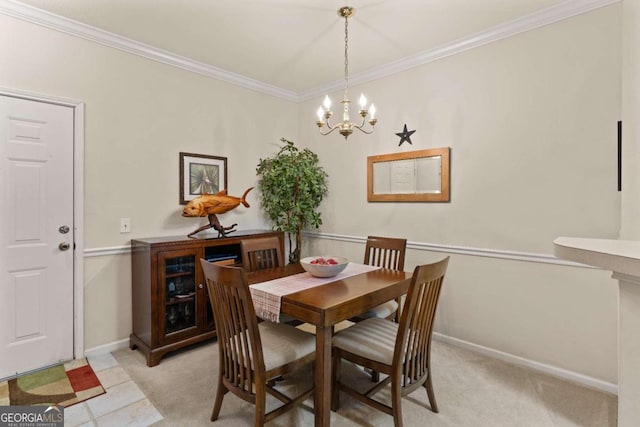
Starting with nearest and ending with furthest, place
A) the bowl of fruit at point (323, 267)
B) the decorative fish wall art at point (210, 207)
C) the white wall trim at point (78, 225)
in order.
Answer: the bowl of fruit at point (323, 267) → the white wall trim at point (78, 225) → the decorative fish wall art at point (210, 207)

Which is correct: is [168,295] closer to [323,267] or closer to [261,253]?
[261,253]

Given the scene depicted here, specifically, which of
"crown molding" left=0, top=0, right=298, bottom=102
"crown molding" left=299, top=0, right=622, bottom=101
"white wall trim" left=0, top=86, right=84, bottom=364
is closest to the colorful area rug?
"white wall trim" left=0, top=86, right=84, bottom=364

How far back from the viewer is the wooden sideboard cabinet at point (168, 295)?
8.52 feet

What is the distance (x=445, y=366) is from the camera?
2584 mm

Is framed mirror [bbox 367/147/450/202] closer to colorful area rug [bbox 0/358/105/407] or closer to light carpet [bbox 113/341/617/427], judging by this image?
light carpet [bbox 113/341/617/427]

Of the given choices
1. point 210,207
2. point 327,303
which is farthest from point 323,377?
point 210,207

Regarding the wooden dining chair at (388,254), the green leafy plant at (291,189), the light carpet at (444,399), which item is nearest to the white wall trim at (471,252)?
the wooden dining chair at (388,254)

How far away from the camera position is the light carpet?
6.36ft

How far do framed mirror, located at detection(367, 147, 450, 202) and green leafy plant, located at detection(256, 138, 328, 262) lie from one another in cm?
67

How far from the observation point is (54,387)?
225 cm

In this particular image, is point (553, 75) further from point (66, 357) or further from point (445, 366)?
point (66, 357)

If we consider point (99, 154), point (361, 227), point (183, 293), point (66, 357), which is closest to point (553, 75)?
point (361, 227)

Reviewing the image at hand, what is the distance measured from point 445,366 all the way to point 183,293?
7.34 ft

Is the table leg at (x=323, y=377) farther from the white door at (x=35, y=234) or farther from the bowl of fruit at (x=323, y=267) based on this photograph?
the white door at (x=35, y=234)
